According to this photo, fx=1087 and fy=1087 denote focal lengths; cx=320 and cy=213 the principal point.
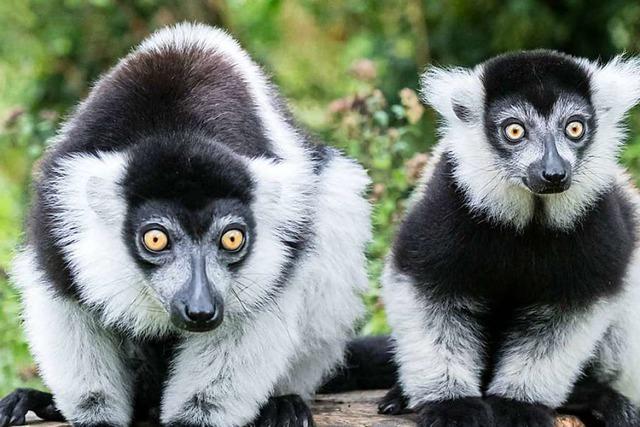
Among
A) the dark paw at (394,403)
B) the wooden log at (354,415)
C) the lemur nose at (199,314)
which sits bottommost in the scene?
the wooden log at (354,415)

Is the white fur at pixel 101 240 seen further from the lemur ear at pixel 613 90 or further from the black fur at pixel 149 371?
the lemur ear at pixel 613 90

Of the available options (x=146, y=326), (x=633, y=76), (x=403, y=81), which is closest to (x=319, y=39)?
(x=403, y=81)

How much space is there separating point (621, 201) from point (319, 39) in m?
9.47

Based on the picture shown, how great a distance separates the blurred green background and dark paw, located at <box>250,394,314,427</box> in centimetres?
216

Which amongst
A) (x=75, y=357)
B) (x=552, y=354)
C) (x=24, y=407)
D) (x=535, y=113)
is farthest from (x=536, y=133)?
(x=24, y=407)

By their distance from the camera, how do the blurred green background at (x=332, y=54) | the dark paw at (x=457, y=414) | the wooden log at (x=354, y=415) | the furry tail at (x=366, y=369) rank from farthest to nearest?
the blurred green background at (x=332, y=54), the furry tail at (x=366, y=369), the wooden log at (x=354, y=415), the dark paw at (x=457, y=414)

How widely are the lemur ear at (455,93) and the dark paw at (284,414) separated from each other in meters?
2.21

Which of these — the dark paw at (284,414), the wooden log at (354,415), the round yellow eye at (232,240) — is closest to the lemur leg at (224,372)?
the dark paw at (284,414)

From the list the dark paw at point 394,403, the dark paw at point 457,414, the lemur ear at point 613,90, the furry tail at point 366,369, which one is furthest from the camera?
the furry tail at point 366,369

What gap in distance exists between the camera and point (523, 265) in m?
6.84

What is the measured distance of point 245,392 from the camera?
659cm

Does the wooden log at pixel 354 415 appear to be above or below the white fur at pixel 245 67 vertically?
below

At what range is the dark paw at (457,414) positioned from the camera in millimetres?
6695

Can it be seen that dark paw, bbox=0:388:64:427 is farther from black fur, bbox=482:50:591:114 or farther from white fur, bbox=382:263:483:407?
black fur, bbox=482:50:591:114
